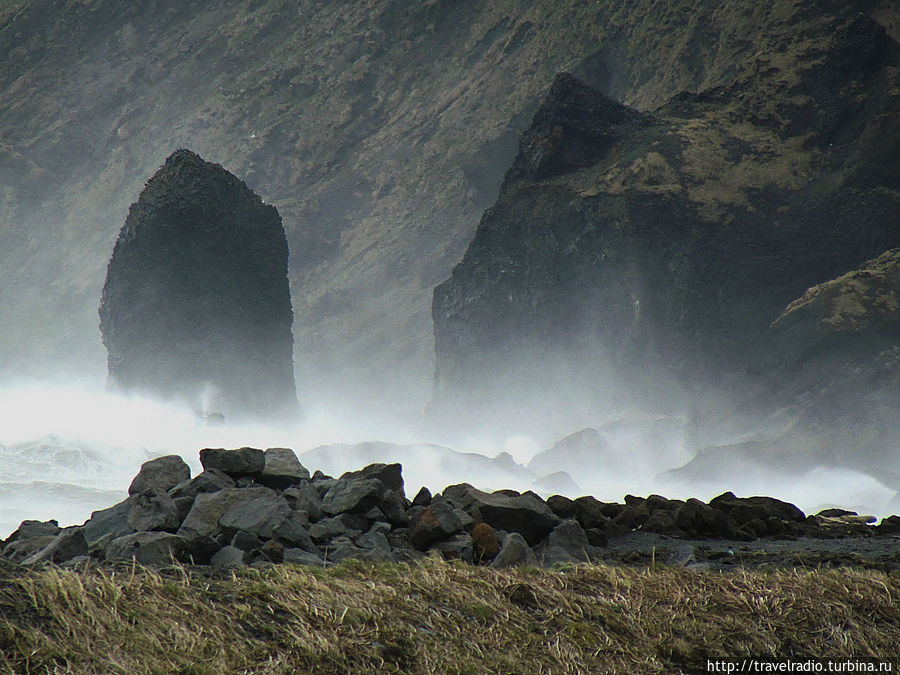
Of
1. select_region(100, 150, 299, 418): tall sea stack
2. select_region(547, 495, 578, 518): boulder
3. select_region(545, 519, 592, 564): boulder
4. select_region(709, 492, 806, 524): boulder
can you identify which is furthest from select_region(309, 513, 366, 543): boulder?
select_region(100, 150, 299, 418): tall sea stack

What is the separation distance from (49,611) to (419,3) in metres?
124

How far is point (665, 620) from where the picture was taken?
4340 mm

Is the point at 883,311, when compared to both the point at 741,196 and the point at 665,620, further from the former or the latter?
the point at 665,620

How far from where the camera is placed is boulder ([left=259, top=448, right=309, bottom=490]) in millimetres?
9359

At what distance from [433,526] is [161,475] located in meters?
3.39

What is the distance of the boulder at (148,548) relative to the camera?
5.73 m

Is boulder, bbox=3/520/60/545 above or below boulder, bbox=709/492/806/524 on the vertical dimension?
below

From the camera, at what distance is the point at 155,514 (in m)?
7.38

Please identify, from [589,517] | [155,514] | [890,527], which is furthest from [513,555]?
[890,527]

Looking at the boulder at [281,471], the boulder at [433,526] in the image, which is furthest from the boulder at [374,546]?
the boulder at [281,471]

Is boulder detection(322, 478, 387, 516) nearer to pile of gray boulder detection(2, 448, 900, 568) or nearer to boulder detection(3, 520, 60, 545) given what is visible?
pile of gray boulder detection(2, 448, 900, 568)

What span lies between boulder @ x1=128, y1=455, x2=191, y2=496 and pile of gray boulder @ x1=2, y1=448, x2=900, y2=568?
0.5 inches

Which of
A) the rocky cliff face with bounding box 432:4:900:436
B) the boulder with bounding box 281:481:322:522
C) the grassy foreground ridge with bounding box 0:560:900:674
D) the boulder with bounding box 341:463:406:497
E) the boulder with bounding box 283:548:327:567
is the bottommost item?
the grassy foreground ridge with bounding box 0:560:900:674

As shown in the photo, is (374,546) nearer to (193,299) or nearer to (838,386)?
(838,386)
